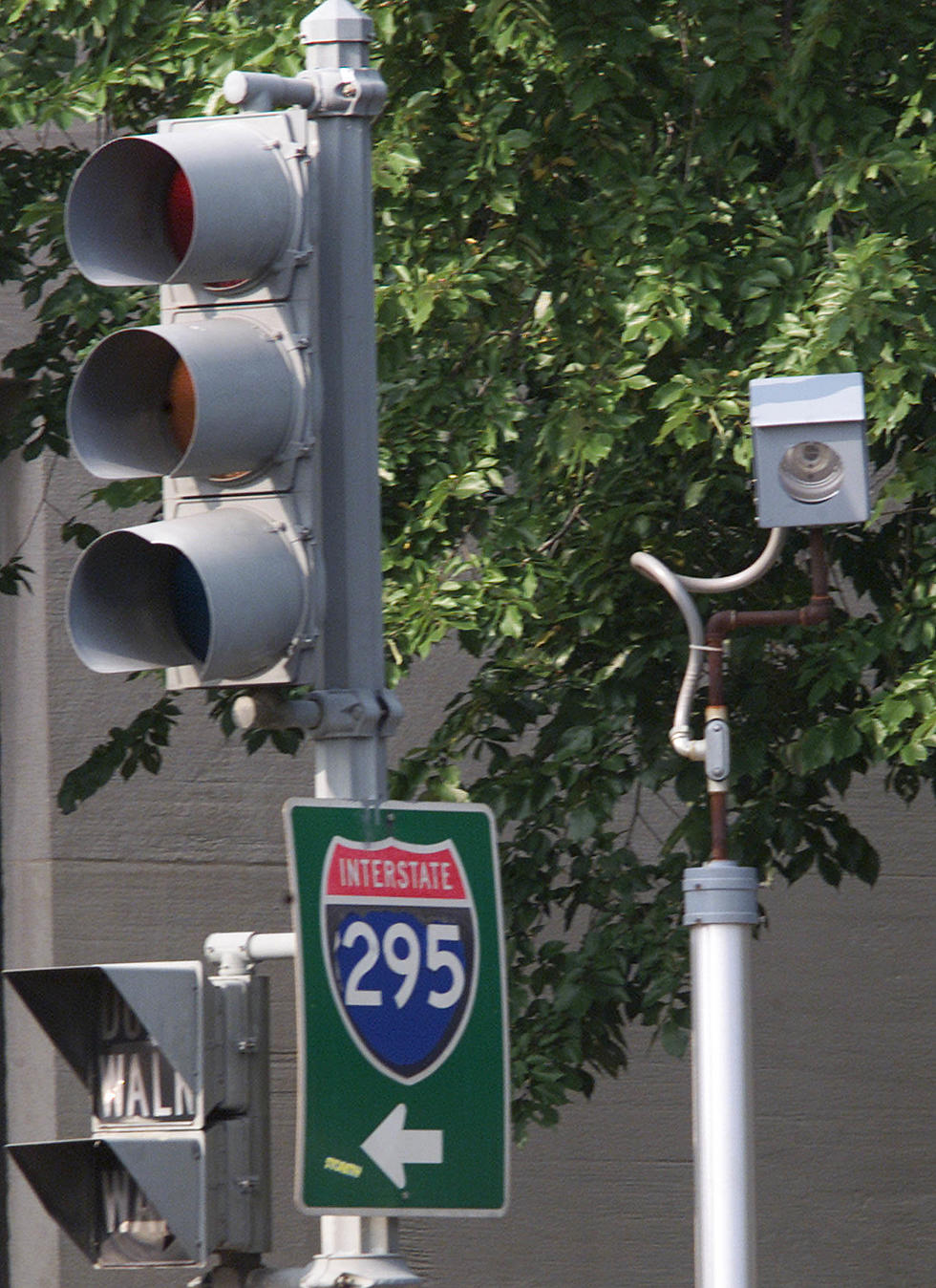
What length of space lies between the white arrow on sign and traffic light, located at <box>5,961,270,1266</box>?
18 centimetres

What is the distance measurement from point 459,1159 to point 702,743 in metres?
1.92

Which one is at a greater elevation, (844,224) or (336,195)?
(844,224)

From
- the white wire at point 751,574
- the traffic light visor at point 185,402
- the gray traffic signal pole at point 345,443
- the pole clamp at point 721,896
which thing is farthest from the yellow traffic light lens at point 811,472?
the traffic light visor at point 185,402

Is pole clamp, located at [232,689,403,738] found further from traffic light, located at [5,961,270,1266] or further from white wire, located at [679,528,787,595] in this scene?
white wire, located at [679,528,787,595]

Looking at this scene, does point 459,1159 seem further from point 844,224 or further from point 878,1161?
point 878,1161

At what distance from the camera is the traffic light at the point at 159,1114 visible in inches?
123

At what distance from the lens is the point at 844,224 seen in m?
6.05

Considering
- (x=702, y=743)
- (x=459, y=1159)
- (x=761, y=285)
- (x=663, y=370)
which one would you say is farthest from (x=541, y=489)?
(x=459, y=1159)

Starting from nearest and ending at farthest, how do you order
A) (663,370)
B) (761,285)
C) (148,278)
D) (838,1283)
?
(148,278), (761,285), (663,370), (838,1283)

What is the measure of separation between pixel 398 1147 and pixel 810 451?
7.13 feet

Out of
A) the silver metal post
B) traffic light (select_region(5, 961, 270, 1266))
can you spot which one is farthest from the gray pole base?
the silver metal post

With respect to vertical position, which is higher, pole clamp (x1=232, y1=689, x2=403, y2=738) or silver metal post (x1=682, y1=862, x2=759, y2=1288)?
pole clamp (x1=232, y1=689, x2=403, y2=738)

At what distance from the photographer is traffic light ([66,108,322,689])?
3246 mm

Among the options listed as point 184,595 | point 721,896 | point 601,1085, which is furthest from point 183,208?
point 601,1085
